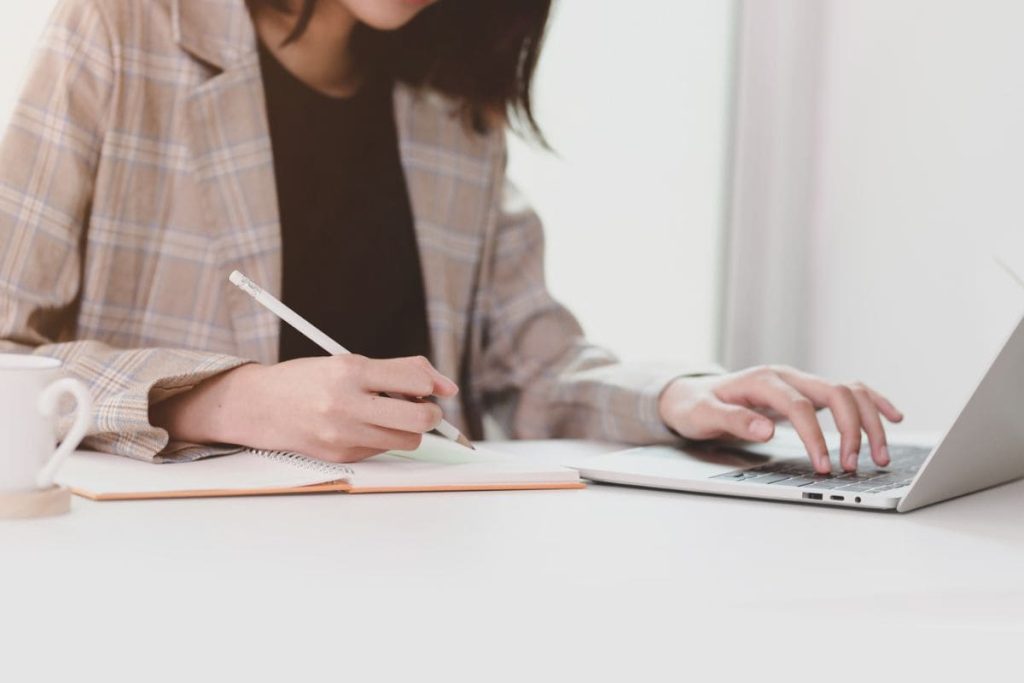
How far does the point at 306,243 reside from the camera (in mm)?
1490

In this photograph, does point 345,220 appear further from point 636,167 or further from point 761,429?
point 636,167

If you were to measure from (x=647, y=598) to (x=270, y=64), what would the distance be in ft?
3.61

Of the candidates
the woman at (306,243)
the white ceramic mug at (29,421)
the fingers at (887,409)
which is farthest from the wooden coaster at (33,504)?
the fingers at (887,409)

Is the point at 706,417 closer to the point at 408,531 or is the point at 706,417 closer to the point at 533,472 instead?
the point at 533,472

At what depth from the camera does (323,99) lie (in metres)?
1.53

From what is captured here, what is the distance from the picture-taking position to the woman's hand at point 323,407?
86cm

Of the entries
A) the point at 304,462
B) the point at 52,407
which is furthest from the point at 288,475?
the point at 52,407

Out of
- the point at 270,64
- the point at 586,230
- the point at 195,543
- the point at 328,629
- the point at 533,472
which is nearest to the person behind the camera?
the point at 328,629

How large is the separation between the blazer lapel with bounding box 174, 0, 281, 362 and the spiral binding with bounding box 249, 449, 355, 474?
1.49 feet

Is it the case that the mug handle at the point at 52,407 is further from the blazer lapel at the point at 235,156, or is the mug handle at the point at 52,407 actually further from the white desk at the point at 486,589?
the blazer lapel at the point at 235,156

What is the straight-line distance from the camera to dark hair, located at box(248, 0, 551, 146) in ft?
5.32

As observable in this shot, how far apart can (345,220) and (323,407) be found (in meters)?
0.71

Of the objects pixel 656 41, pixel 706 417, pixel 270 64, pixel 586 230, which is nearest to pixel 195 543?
pixel 706 417

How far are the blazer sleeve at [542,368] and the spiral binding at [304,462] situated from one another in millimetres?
430
